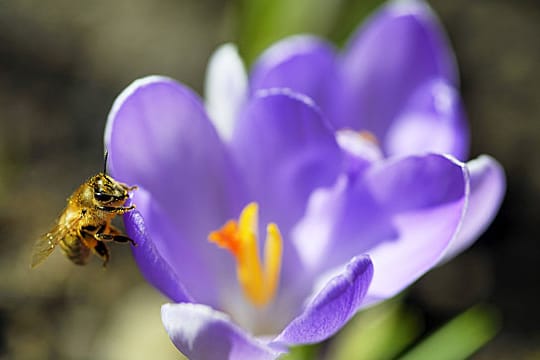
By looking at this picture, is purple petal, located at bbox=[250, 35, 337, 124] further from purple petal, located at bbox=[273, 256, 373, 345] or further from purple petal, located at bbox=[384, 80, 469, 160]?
purple petal, located at bbox=[273, 256, 373, 345]

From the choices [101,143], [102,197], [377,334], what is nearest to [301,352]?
[377,334]

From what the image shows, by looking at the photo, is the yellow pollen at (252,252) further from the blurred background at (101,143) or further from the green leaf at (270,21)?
the green leaf at (270,21)

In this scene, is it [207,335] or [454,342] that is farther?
[454,342]

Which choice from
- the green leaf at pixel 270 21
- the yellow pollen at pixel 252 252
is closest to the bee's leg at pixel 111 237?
the yellow pollen at pixel 252 252

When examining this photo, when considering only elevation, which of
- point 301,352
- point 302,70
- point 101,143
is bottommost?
point 301,352

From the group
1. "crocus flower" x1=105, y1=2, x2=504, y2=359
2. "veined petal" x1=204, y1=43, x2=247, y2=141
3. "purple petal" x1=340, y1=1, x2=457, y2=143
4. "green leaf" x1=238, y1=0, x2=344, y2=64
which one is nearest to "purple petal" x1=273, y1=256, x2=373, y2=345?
"crocus flower" x1=105, y1=2, x2=504, y2=359

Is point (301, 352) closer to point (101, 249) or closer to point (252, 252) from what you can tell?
point (252, 252)
